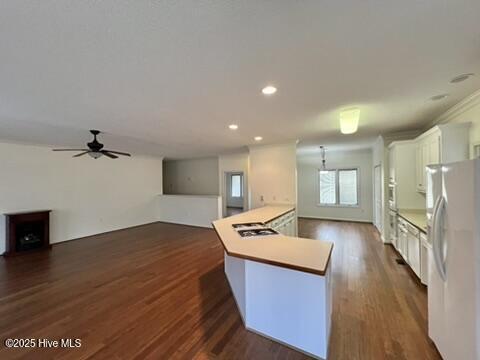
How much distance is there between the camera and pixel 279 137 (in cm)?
490

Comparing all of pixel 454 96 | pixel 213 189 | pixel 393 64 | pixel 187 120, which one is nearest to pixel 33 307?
pixel 187 120

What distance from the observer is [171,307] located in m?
2.63

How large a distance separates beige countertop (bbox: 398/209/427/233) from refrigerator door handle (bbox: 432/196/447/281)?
1290 millimetres

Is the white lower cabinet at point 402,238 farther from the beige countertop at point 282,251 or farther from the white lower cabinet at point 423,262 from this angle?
the beige countertop at point 282,251

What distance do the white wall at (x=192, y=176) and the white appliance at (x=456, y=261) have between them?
26.2 ft

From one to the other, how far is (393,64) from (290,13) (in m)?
1.18

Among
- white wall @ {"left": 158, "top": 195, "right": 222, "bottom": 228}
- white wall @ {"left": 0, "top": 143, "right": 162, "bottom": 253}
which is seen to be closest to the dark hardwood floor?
white wall @ {"left": 0, "top": 143, "right": 162, "bottom": 253}

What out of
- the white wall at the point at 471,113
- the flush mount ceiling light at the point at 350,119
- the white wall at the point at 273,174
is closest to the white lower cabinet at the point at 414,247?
the white wall at the point at 471,113

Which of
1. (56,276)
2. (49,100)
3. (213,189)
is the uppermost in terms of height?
(49,100)

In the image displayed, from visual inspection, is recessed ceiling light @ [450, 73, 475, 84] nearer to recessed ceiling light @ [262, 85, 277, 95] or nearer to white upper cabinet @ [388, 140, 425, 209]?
recessed ceiling light @ [262, 85, 277, 95]

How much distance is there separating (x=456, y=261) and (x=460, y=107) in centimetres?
255

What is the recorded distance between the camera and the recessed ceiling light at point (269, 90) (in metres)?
2.26

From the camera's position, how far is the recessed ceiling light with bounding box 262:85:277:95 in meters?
2.26

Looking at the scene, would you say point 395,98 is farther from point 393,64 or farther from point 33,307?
point 33,307
